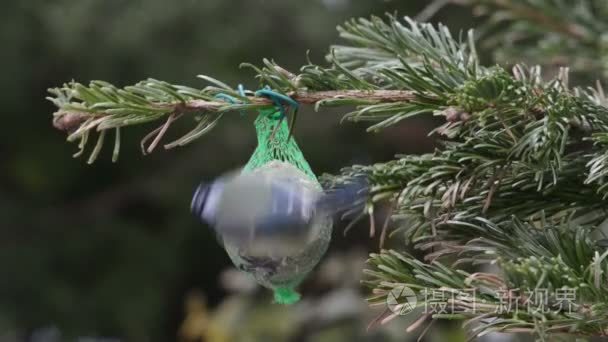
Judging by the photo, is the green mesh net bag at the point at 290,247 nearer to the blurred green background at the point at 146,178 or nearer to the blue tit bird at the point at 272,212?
the blue tit bird at the point at 272,212

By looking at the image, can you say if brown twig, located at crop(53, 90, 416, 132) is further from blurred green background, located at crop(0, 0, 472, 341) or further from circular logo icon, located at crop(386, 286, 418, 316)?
blurred green background, located at crop(0, 0, 472, 341)

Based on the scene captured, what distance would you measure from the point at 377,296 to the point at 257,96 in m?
0.12

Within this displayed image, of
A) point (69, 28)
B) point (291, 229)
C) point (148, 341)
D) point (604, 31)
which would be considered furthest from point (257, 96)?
point (148, 341)

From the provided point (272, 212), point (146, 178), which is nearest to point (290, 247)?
point (272, 212)

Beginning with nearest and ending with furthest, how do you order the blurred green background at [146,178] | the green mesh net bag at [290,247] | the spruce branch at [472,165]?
the spruce branch at [472,165] → the green mesh net bag at [290,247] → the blurred green background at [146,178]

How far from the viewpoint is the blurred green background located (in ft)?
5.66

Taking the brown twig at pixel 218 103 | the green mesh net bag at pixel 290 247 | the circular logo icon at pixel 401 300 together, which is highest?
the brown twig at pixel 218 103

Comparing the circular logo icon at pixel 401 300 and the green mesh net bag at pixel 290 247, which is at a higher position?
the green mesh net bag at pixel 290 247

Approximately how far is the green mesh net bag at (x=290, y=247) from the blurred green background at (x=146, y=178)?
0.95 metres

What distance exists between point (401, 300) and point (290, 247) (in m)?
0.09

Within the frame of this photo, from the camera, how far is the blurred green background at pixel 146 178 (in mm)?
1727

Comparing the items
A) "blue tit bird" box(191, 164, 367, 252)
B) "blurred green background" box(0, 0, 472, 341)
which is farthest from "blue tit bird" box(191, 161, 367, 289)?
"blurred green background" box(0, 0, 472, 341)

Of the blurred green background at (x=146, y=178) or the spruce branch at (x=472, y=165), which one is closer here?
the spruce branch at (x=472, y=165)

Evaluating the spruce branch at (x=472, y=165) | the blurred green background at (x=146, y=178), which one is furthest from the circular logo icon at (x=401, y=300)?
the blurred green background at (x=146, y=178)
